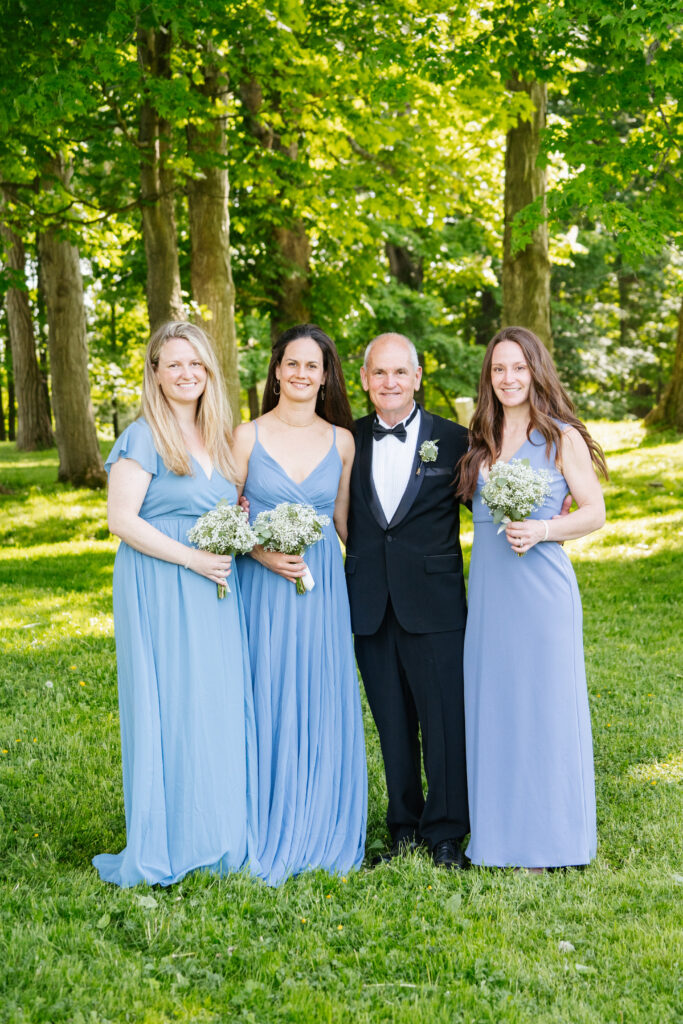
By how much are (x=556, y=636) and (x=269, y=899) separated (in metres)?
1.75

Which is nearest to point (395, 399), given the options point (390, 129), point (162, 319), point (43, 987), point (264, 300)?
point (43, 987)

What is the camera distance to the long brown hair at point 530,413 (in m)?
4.55

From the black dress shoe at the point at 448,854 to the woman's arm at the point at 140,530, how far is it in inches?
68.9

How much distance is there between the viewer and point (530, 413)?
4.61 m

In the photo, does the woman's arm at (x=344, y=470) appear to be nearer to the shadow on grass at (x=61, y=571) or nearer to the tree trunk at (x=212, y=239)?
the shadow on grass at (x=61, y=571)

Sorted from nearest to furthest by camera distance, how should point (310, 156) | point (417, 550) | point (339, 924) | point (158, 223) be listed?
point (339, 924) → point (417, 550) → point (158, 223) → point (310, 156)

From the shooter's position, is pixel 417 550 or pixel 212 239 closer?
pixel 417 550

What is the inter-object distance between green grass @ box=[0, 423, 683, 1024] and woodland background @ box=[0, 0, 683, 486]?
206 inches

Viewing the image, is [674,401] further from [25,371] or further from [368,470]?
[368,470]

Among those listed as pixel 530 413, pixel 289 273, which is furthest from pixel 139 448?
pixel 289 273

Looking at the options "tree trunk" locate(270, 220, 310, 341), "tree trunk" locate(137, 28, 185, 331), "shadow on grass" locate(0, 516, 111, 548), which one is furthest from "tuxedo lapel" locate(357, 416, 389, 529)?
"tree trunk" locate(270, 220, 310, 341)

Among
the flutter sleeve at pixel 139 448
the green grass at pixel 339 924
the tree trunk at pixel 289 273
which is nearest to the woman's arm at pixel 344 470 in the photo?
the flutter sleeve at pixel 139 448

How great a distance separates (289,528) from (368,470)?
2.23 ft

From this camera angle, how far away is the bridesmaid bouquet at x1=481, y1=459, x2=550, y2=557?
4180 millimetres
